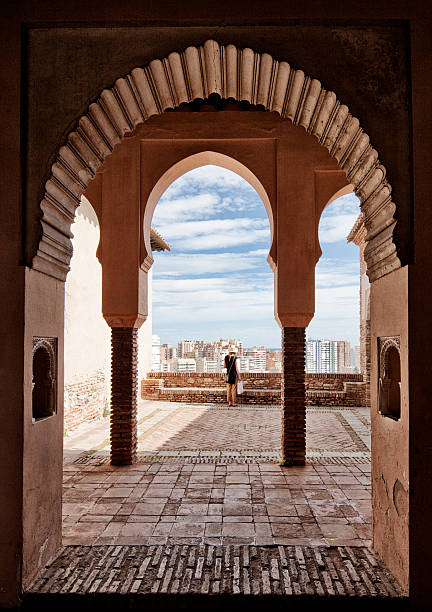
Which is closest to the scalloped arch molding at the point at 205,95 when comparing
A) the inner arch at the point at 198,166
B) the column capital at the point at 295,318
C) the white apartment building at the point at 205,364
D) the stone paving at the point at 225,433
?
the column capital at the point at 295,318

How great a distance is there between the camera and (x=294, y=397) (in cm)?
641

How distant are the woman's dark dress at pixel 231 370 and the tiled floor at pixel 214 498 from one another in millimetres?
3987

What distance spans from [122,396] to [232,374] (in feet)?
20.4

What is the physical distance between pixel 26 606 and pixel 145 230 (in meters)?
4.47

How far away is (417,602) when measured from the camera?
3.11 m

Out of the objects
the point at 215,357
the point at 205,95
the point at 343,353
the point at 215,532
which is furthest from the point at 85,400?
the point at 343,353

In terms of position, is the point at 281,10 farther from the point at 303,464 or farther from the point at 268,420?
the point at 268,420

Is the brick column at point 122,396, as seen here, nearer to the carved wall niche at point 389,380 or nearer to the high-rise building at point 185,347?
the carved wall niche at point 389,380

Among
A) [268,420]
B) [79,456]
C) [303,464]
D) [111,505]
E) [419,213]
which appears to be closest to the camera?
[419,213]

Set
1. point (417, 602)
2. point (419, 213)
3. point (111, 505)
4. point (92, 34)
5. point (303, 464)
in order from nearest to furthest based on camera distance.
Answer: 1. point (417, 602)
2. point (419, 213)
3. point (92, 34)
4. point (111, 505)
5. point (303, 464)

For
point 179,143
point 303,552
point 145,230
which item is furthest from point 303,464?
point 179,143

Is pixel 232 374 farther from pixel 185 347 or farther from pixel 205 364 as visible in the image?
pixel 185 347

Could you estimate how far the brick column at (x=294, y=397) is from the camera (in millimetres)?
6375

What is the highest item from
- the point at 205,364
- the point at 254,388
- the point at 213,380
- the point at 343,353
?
the point at 213,380
